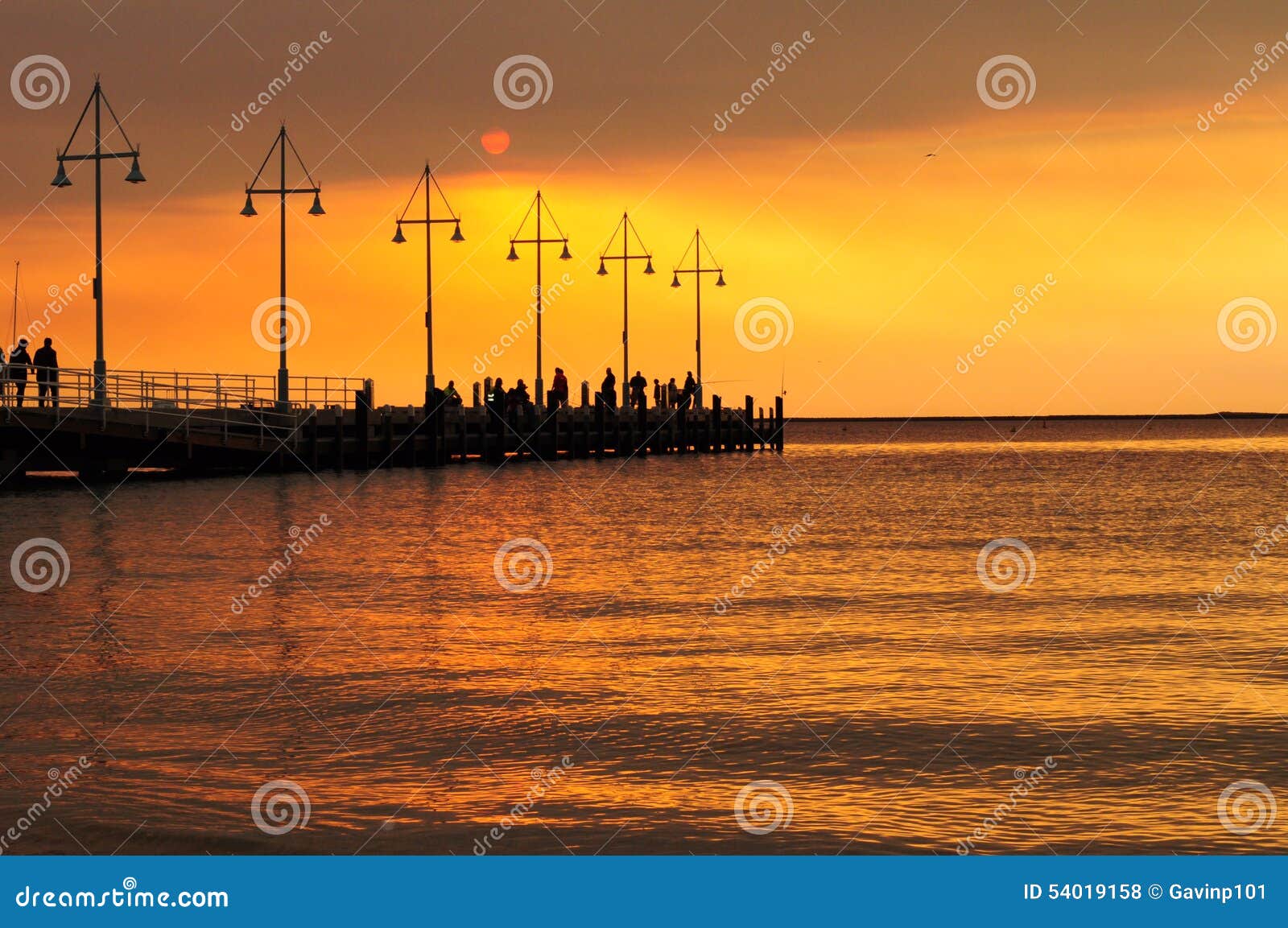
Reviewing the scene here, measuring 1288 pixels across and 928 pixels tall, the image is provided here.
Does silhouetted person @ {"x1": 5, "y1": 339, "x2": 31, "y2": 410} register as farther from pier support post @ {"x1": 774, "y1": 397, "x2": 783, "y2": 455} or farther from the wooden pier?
pier support post @ {"x1": 774, "y1": 397, "x2": 783, "y2": 455}

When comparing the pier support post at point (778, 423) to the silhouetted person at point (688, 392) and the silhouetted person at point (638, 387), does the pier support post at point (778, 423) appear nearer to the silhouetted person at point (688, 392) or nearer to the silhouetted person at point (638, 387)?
the silhouetted person at point (688, 392)

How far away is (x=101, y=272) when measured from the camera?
129 feet

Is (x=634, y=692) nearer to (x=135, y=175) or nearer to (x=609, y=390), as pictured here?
(x=135, y=175)

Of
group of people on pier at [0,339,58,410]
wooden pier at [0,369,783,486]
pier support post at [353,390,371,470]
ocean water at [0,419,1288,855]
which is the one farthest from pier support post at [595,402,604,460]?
ocean water at [0,419,1288,855]

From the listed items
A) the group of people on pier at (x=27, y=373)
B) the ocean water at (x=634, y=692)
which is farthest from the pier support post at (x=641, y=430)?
the ocean water at (x=634, y=692)

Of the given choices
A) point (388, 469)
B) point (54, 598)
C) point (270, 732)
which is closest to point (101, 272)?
point (388, 469)

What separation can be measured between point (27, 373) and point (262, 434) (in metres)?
6.44

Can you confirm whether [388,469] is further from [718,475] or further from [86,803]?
[86,803]

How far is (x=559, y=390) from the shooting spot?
68.0 metres

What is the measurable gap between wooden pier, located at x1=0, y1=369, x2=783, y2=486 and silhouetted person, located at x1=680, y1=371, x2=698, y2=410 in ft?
35.5

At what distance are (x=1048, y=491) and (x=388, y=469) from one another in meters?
20.1

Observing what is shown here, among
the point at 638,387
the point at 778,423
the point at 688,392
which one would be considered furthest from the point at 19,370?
the point at 778,423

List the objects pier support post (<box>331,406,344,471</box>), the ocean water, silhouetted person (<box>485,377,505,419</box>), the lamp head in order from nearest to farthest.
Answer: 1. the ocean water
2. the lamp head
3. pier support post (<box>331,406,344,471</box>)
4. silhouetted person (<box>485,377,505,419</box>)

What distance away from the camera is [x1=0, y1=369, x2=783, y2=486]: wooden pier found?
4094 centimetres
